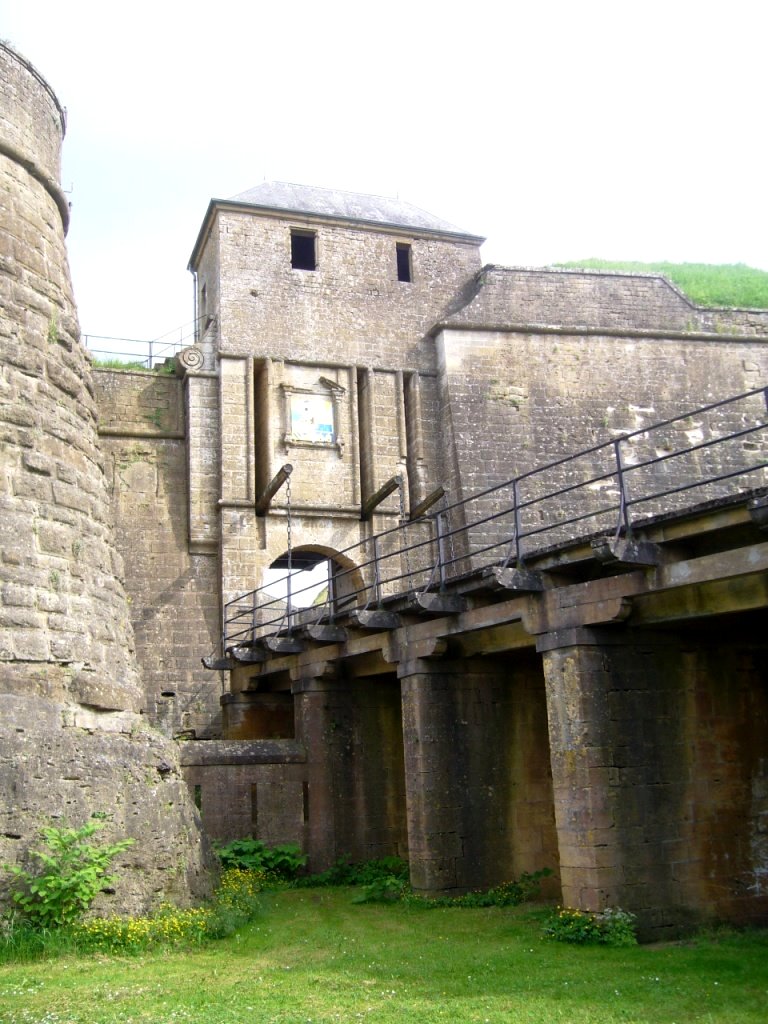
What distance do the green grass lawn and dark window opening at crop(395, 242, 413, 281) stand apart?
50.8ft

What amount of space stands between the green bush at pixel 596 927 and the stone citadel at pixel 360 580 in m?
0.15

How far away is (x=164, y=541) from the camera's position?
66.6 ft

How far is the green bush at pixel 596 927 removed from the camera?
9852 mm

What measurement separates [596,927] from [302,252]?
664 inches

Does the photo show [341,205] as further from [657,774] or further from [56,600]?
[657,774]

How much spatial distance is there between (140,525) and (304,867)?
7613 millimetres

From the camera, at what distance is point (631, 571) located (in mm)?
10672

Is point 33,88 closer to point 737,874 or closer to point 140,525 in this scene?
point 140,525

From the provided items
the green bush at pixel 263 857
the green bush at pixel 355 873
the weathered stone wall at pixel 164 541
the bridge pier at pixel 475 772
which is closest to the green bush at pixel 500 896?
the bridge pier at pixel 475 772

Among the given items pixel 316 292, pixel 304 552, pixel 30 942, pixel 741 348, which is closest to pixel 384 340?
pixel 316 292

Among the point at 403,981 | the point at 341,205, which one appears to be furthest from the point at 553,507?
the point at 403,981

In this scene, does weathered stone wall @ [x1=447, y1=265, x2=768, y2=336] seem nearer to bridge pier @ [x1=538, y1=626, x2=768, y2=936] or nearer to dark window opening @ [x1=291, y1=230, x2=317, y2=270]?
dark window opening @ [x1=291, y1=230, x2=317, y2=270]

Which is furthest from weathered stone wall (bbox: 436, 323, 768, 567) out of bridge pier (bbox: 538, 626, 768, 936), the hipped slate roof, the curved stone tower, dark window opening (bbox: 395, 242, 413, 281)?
the curved stone tower

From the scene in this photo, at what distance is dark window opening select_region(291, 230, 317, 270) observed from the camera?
914 inches
